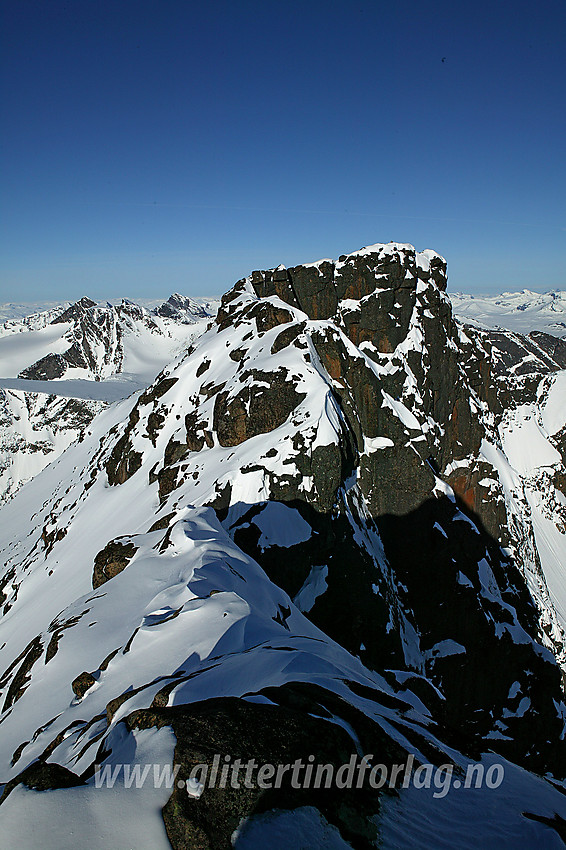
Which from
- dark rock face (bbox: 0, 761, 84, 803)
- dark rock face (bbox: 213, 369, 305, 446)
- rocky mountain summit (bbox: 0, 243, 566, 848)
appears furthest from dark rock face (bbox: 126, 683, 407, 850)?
dark rock face (bbox: 213, 369, 305, 446)

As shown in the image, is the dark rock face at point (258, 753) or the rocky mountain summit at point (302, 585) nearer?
the dark rock face at point (258, 753)

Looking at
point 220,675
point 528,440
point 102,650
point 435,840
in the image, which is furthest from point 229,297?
point 528,440

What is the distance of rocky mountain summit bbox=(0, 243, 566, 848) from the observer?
309 inches

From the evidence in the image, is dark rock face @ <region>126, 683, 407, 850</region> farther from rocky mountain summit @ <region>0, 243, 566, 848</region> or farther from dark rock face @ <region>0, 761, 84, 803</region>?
dark rock face @ <region>0, 761, 84, 803</region>

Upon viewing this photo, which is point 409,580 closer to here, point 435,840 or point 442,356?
point 442,356

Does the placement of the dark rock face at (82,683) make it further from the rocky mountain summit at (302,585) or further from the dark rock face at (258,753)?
the dark rock face at (258,753)

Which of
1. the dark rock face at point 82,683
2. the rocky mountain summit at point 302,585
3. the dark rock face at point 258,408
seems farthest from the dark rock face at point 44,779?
the dark rock face at point 258,408

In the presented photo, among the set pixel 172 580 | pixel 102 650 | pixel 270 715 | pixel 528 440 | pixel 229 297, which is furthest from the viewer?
pixel 528 440

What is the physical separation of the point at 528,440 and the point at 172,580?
111 meters

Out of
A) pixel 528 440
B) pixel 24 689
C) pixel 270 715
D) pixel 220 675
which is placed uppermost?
pixel 270 715

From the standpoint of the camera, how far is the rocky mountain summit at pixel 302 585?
7.85 m

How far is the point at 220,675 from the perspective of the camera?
11133 millimetres

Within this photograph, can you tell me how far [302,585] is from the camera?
3138 centimetres

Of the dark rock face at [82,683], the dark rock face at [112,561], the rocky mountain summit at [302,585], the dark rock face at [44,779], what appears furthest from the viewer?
the dark rock face at [112,561]
